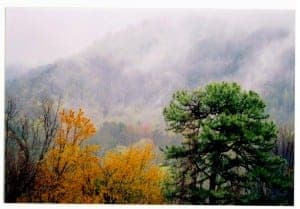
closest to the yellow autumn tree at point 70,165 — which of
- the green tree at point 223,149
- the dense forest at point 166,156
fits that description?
the dense forest at point 166,156

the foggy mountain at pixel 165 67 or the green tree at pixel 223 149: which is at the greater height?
the foggy mountain at pixel 165 67

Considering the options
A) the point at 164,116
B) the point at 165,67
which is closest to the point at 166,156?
the point at 164,116

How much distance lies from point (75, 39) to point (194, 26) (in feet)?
2.25

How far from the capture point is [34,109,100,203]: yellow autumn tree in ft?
13.1

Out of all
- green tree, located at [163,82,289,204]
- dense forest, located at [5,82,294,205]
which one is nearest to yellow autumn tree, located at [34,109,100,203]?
dense forest, located at [5,82,294,205]

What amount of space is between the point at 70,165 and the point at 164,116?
61 cm

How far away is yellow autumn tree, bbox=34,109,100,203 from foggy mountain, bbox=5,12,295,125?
0.10 m

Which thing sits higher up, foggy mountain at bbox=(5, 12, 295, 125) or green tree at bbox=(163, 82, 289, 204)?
foggy mountain at bbox=(5, 12, 295, 125)

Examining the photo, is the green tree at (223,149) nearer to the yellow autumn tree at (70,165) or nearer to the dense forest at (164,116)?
the dense forest at (164,116)

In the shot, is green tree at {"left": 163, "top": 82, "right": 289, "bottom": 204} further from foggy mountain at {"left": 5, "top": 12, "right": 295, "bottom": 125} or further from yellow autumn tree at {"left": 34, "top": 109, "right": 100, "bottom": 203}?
yellow autumn tree at {"left": 34, "top": 109, "right": 100, "bottom": 203}

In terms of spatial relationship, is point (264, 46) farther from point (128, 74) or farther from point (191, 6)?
point (128, 74)

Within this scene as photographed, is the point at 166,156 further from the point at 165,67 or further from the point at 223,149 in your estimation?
the point at 165,67

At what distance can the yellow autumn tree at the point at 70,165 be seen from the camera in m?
3.98
